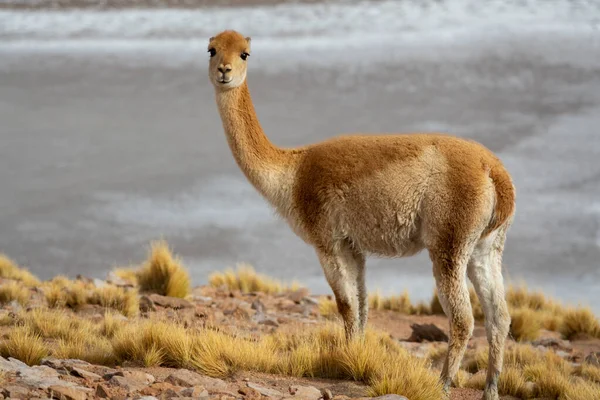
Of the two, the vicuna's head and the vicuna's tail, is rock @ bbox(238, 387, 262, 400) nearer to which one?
the vicuna's tail

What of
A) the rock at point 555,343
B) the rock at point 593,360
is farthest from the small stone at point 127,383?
the rock at point 555,343

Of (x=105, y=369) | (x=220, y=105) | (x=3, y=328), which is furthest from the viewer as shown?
(x=3, y=328)

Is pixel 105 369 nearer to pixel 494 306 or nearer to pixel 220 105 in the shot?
pixel 220 105

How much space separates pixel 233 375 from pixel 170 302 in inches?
189

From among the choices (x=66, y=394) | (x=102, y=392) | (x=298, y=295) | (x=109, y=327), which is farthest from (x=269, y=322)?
(x=66, y=394)

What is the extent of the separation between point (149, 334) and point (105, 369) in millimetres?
784

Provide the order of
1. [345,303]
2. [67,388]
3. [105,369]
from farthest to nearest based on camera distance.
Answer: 1. [345,303]
2. [105,369]
3. [67,388]

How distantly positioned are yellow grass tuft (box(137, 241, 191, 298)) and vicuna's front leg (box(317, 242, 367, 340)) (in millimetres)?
5740

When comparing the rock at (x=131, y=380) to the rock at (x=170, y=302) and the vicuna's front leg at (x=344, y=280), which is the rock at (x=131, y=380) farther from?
the rock at (x=170, y=302)

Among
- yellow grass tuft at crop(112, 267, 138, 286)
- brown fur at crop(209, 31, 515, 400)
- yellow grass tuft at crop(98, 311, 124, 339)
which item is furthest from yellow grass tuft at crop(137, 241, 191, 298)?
brown fur at crop(209, 31, 515, 400)

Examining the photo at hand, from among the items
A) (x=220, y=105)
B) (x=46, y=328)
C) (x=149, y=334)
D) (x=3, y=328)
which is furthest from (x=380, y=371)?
(x=3, y=328)

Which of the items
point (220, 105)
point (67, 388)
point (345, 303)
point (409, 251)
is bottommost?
point (67, 388)

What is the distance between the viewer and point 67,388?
233 inches

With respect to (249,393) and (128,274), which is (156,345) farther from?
(128,274)
